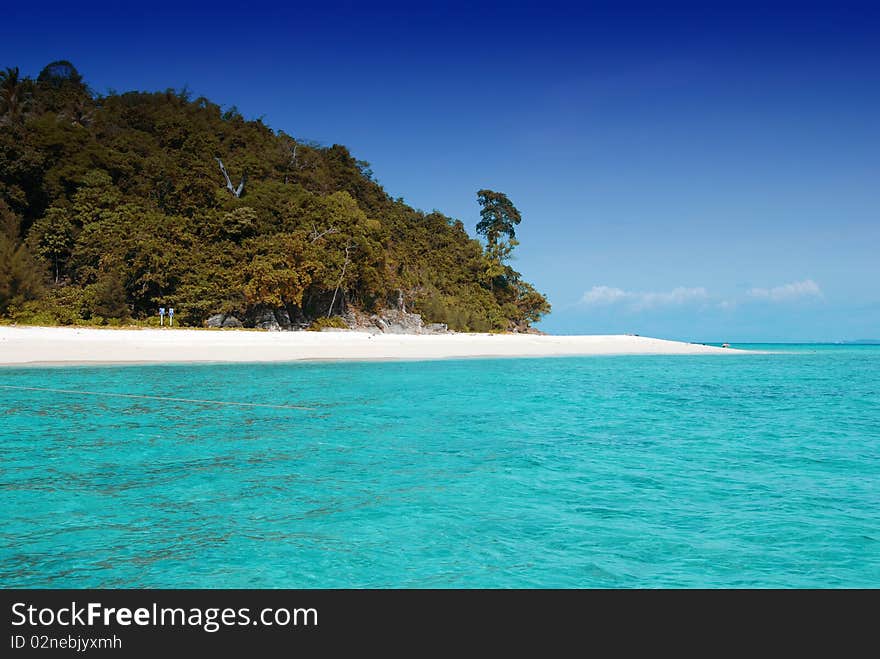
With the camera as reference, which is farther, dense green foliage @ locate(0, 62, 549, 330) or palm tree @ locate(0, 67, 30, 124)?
palm tree @ locate(0, 67, 30, 124)

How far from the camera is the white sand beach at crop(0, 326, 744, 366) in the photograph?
20703 mm

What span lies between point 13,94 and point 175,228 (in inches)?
1147

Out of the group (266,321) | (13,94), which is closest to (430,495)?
(266,321)

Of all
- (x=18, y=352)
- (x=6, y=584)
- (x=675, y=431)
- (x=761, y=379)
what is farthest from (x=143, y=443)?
(x=761, y=379)

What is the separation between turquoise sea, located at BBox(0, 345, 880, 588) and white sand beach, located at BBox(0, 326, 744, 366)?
933 cm

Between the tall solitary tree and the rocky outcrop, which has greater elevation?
the tall solitary tree

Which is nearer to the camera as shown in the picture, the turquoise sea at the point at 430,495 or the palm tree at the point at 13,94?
the turquoise sea at the point at 430,495

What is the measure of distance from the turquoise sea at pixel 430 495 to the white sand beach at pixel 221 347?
933cm

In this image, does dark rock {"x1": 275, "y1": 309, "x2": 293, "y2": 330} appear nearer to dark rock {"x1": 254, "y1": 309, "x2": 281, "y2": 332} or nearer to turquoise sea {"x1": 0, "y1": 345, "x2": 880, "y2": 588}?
dark rock {"x1": 254, "y1": 309, "x2": 281, "y2": 332}

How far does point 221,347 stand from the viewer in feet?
78.9

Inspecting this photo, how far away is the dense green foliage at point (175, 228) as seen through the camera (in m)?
33.3

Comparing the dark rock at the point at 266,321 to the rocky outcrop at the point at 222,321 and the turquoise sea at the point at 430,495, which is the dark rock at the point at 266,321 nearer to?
the rocky outcrop at the point at 222,321
